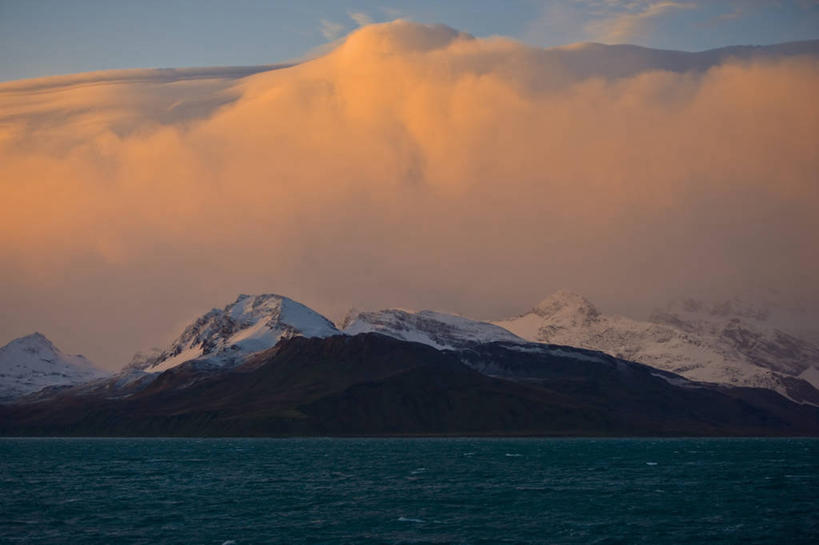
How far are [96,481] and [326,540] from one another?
87940 mm

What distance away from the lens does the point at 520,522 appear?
402ft

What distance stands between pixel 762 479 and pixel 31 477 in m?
131

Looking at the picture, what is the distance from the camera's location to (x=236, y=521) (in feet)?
410

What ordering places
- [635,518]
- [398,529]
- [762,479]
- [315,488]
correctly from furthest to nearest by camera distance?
[762,479] → [315,488] → [635,518] → [398,529]

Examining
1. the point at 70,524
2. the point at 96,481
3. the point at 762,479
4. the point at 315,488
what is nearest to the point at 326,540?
the point at 70,524

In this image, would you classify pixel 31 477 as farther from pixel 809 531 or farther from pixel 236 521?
pixel 809 531

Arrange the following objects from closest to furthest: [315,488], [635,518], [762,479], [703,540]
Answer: [703,540] → [635,518] → [315,488] → [762,479]

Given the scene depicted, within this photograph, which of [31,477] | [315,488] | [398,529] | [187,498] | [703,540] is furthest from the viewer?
[31,477]

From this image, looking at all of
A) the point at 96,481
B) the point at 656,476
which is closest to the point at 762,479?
the point at 656,476

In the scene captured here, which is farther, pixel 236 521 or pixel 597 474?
pixel 597 474

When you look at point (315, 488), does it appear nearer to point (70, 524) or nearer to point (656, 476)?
point (70, 524)

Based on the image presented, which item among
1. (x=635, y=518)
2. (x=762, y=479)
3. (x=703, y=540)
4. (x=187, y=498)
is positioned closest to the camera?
→ (x=703, y=540)

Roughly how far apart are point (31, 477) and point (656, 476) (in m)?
115

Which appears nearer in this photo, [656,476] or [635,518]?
[635,518]
